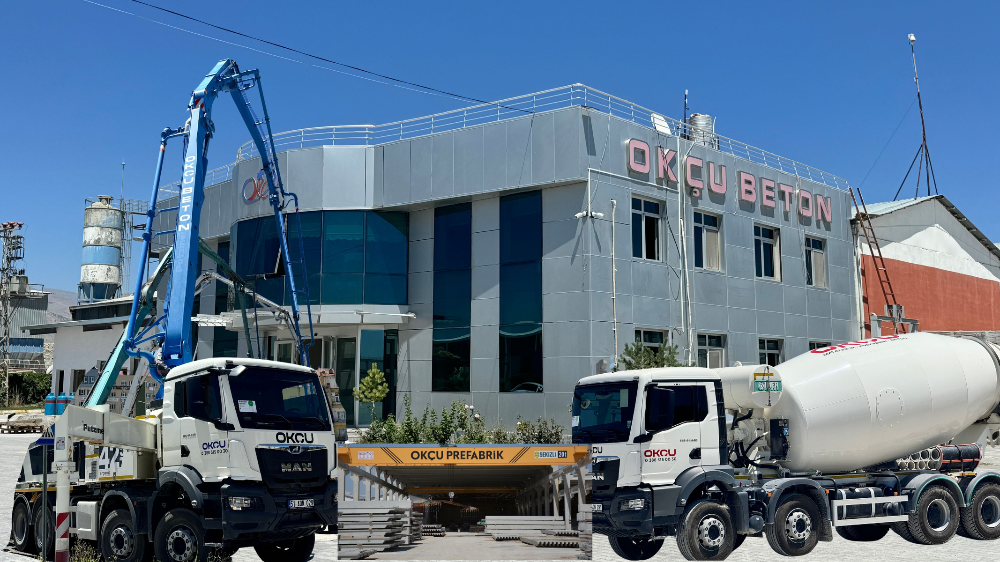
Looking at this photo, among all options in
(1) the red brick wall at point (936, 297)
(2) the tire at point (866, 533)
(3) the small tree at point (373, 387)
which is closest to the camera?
(2) the tire at point (866, 533)

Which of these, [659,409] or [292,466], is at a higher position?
[659,409]

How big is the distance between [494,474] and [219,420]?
3.64m

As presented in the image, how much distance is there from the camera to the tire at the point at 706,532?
10.7 metres

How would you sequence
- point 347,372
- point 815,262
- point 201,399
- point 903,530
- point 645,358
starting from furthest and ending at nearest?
point 815,262, point 347,372, point 645,358, point 903,530, point 201,399

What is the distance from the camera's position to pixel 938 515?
13.4 m

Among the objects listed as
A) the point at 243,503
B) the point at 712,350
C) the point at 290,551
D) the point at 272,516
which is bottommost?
the point at 290,551

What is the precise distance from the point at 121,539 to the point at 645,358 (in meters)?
16.0

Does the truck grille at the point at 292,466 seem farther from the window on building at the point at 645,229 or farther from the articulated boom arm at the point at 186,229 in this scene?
the window on building at the point at 645,229

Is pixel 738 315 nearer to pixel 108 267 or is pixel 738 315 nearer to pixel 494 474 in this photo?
pixel 494 474

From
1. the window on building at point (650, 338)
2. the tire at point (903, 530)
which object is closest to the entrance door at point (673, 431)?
the tire at point (903, 530)

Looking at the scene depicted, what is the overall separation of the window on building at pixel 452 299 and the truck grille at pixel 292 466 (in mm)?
17722

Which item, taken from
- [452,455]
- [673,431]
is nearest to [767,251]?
[673,431]

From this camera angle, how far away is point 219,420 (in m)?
10.4

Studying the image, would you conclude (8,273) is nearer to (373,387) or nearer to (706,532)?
(373,387)
